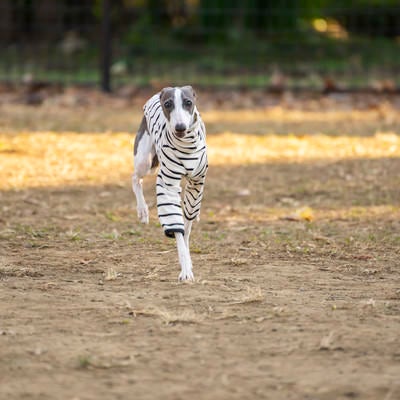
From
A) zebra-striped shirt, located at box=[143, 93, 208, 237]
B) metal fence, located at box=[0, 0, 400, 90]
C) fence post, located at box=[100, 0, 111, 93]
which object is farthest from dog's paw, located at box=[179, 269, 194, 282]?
fence post, located at box=[100, 0, 111, 93]

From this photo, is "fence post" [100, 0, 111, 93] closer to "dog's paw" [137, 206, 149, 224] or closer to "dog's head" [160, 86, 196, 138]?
"dog's paw" [137, 206, 149, 224]

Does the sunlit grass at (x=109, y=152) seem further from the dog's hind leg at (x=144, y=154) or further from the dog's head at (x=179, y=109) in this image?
the dog's head at (x=179, y=109)

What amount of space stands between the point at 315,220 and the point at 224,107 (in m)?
6.58

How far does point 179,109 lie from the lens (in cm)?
529

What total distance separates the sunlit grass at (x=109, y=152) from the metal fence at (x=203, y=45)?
4224 mm

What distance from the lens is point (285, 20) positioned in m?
18.8

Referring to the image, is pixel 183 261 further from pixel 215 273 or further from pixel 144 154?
pixel 144 154

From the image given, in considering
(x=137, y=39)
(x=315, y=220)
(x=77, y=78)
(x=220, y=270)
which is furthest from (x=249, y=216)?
(x=137, y=39)

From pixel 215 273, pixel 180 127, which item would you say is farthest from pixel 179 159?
pixel 215 273

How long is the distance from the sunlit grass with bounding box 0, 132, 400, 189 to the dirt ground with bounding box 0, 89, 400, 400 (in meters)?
0.02

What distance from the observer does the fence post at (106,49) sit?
50.3ft

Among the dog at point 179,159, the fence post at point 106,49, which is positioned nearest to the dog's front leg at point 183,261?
the dog at point 179,159

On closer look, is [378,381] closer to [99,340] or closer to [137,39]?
[99,340]

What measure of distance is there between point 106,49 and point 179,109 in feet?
34.0
